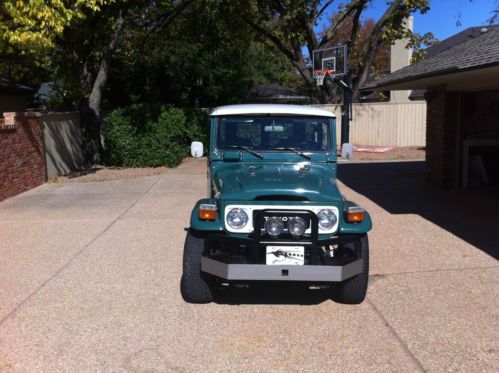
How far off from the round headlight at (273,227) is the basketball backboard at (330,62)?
16172 millimetres

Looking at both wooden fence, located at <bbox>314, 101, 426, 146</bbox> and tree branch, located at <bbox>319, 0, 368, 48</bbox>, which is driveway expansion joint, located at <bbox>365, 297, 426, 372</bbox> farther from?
tree branch, located at <bbox>319, 0, 368, 48</bbox>

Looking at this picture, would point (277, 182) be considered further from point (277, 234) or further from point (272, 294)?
point (272, 294)

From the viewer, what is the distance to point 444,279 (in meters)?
5.75

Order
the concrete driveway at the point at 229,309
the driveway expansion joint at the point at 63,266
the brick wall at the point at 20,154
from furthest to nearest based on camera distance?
the brick wall at the point at 20,154 < the driveway expansion joint at the point at 63,266 < the concrete driveway at the point at 229,309

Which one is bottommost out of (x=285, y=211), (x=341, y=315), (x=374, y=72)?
(x=341, y=315)

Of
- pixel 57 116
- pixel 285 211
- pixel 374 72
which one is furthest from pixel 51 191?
pixel 374 72

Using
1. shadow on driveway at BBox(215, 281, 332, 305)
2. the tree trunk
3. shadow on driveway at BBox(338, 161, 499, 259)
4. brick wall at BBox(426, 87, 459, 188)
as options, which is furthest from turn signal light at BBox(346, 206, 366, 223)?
the tree trunk

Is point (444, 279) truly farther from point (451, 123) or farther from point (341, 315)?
point (451, 123)

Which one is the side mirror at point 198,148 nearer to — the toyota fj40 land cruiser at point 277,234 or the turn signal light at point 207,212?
the toyota fj40 land cruiser at point 277,234

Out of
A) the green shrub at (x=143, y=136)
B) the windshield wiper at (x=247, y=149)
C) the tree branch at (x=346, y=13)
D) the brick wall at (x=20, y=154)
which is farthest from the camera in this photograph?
the tree branch at (x=346, y=13)

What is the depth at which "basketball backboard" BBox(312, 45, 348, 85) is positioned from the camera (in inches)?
782

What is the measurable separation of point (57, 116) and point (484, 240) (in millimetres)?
11495

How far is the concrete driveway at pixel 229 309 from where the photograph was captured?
399 centimetres

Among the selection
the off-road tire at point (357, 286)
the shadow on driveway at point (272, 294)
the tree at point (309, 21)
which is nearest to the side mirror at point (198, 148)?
the shadow on driveway at point (272, 294)
